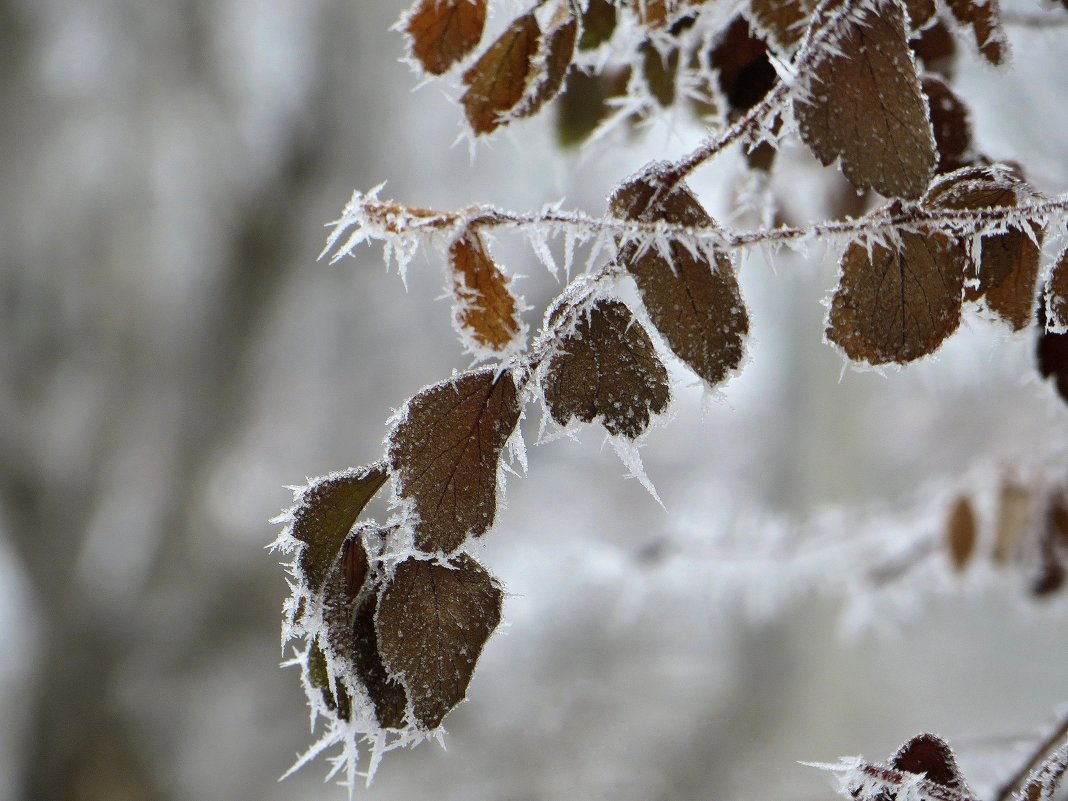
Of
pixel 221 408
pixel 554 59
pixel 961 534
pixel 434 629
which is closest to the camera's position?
pixel 434 629

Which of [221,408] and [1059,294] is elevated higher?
[221,408]

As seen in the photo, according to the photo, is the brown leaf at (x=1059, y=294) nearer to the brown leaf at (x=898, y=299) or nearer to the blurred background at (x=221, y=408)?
the brown leaf at (x=898, y=299)


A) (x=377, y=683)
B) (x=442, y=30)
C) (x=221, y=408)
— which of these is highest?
(x=221, y=408)

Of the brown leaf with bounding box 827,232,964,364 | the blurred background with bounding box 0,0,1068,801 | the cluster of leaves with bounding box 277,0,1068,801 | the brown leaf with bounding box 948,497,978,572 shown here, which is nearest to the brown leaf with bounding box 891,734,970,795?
the cluster of leaves with bounding box 277,0,1068,801

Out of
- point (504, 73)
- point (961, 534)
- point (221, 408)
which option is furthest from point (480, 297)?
point (221, 408)

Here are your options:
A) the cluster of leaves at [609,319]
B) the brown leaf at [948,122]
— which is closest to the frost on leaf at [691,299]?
the cluster of leaves at [609,319]

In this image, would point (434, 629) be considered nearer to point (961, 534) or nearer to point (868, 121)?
point (868, 121)

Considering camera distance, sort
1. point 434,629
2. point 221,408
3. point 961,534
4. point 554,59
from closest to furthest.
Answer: point 434,629 < point 554,59 < point 961,534 < point 221,408
